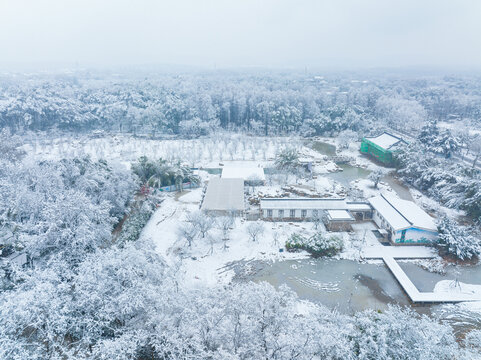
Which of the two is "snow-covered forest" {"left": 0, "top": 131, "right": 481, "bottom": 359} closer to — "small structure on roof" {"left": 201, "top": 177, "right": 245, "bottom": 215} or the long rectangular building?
"small structure on roof" {"left": 201, "top": 177, "right": 245, "bottom": 215}

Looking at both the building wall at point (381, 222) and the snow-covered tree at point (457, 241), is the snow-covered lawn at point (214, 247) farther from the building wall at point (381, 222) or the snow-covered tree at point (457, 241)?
the snow-covered tree at point (457, 241)

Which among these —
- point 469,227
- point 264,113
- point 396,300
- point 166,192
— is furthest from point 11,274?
point 264,113

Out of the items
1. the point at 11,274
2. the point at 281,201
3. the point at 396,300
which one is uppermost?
the point at 11,274

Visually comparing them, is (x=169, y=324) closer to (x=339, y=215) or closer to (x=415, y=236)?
(x=339, y=215)

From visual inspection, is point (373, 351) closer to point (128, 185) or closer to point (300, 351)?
point (300, 351)

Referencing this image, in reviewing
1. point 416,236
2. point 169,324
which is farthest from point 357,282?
point 169,324

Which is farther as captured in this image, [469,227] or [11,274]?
[469,227]
